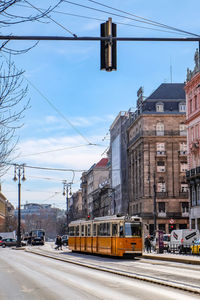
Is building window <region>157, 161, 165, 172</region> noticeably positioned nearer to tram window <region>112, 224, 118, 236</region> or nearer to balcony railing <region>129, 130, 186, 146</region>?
balcony railing <region>129, 130, 186, 146</region>

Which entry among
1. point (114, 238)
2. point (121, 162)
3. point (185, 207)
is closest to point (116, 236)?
point (114, 238)

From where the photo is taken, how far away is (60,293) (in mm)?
14844

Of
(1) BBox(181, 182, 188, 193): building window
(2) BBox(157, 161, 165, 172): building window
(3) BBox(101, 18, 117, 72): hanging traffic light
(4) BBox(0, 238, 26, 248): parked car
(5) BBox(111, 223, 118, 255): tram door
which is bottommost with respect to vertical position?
(4) BBox(0, 238, 26, 248): parked car

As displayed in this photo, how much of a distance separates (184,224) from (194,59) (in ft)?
92.2

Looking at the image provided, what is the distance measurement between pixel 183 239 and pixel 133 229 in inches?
439

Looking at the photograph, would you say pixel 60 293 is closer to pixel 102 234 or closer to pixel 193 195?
pixel 102 234

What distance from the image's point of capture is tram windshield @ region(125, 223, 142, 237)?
120 ft

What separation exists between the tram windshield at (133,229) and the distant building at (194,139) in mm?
27306

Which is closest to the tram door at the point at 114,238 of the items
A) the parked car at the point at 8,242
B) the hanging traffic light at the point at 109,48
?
the hanging traffic light at the point at 109,48

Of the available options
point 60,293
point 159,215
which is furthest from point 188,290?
point 159,215

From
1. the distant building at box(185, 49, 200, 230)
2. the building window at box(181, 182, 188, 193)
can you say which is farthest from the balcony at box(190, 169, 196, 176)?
the building window at box(181, 182, 188, 193)

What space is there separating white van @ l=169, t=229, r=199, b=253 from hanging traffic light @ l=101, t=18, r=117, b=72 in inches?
1429

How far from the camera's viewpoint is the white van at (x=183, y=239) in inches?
1836

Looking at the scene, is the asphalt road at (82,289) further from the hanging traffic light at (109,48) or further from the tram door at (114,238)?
the tram door at (114,238)
